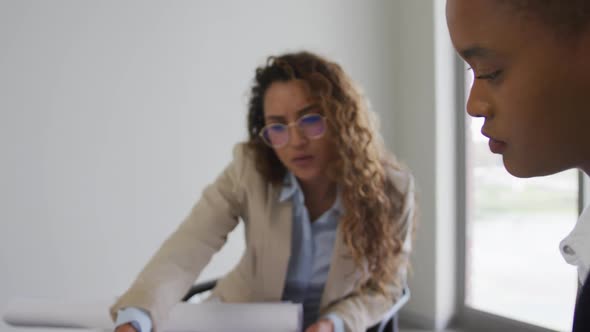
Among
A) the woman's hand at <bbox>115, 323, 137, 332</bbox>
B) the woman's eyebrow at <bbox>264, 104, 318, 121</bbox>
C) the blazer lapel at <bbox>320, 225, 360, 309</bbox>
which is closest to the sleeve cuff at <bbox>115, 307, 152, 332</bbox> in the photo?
the woman's hand at <bbox>115, 323, 137, 332</bbox>

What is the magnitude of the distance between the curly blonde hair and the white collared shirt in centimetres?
67

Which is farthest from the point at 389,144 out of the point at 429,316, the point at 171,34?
the point at 171,34

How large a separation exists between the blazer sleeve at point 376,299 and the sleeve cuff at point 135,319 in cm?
45

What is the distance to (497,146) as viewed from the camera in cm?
47

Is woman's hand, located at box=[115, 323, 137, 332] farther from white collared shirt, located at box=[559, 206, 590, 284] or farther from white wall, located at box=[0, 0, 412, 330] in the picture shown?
white wall, located at box=[0, 0, 412, 330]

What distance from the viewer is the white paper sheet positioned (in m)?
1.03

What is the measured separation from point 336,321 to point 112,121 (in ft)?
3.86

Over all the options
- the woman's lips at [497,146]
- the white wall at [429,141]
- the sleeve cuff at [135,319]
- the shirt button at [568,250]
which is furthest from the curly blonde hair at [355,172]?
the white wall at [429,141]

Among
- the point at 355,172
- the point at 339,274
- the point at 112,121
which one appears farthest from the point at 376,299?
the point at 112,121

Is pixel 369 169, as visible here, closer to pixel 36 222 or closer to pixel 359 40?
pixel 36 222

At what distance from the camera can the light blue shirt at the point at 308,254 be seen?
1358mm

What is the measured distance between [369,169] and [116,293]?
120cm

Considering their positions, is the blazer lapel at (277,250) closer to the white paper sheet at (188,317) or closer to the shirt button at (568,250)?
the white paper sheet at (188,317)

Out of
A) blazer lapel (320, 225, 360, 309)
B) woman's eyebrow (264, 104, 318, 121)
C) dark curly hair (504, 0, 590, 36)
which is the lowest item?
blazer lapel (320, 225, 360, 309)
